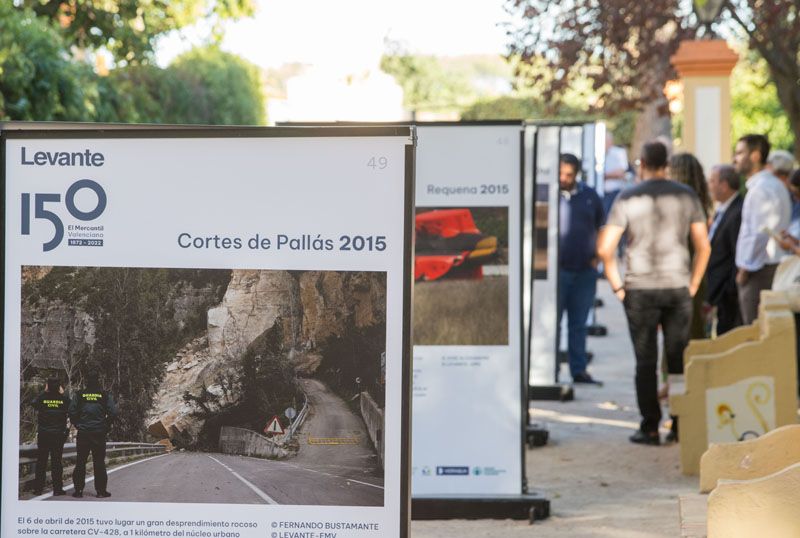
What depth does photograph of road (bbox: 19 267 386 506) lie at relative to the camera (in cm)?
374

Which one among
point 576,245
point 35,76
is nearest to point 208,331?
point 35,76

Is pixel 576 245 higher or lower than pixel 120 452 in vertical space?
higher

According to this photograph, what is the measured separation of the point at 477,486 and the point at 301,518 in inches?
123

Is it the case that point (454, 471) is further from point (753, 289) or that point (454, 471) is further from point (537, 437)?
point (753, 289)

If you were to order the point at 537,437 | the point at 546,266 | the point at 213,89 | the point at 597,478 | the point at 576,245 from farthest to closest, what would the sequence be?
the point at 213,89 → the point at 576,245 → the point at 546,266 → the point at 537,437 → the point at 597,478

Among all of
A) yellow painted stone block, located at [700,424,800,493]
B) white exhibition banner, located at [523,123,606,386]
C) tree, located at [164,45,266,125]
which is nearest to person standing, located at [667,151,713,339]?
white exhibition banner, located at [523,123,606,386]

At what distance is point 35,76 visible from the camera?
1134 centimetres

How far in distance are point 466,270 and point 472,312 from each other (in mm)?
218

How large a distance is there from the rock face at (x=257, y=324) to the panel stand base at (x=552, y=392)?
7804 millimetres

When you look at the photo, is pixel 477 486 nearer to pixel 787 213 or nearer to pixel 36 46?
pixel 787 213

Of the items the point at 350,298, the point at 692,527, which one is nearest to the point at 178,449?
the point at 350,298

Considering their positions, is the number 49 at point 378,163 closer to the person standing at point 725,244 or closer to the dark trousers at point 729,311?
the person standing at point 725,244

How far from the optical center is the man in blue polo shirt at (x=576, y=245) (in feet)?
39.3

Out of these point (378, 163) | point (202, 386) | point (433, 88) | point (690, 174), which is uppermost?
point (433, 88)
